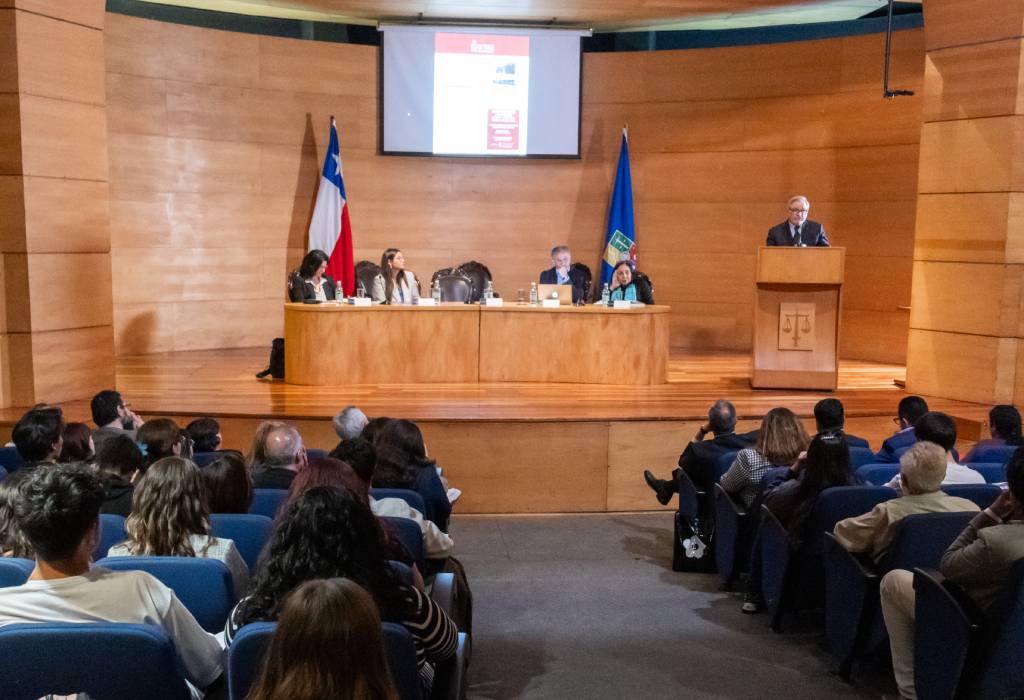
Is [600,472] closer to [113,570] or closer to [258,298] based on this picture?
[113,570]

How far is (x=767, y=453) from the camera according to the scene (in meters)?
4.63

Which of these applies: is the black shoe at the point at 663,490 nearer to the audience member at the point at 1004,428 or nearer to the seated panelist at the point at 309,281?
the audience member at the point at 1004,428

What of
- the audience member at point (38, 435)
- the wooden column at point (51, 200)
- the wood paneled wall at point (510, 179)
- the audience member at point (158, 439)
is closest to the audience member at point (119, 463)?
the audience member at point (158, 439)

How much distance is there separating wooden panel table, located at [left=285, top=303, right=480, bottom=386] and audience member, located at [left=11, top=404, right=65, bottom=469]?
3.51m

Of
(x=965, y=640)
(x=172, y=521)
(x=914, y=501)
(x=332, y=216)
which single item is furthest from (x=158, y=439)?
(x=332, y=216)

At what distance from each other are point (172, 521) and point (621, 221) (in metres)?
8.20

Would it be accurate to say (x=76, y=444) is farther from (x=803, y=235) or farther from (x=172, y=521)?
(x=803, y=235)

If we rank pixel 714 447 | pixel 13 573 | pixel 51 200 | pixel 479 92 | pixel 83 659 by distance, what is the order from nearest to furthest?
1. pixel 83 659
2. pixel 13 573
3. pixel 714 447
4. pixel 51 200
5. pixel 479 92

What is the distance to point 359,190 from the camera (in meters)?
10.8

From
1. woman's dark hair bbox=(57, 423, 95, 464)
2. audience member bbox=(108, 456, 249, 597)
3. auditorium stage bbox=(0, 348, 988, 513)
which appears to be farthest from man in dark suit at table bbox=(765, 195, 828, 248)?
audience member bbox=(108, 456, 249, 597)

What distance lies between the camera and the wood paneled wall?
968 centimetres

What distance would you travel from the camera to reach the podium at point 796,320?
24.6ft

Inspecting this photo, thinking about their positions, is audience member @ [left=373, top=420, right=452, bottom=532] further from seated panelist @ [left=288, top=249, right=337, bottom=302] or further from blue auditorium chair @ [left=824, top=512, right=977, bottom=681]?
seated panelist @ [left=288, top=249, right=337, bottom=302]

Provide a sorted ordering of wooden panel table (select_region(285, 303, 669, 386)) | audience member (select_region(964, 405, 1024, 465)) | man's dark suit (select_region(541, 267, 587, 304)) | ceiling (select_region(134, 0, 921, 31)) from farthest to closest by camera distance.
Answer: ceiling (select_region(134, 0, 921, 31)), man's dark suit (select_region(541, 267, 587, 304)), wooden panel table (select_region(285, 303, 669, 386)), audience member (select_region(964, 405, 1024, 465))
